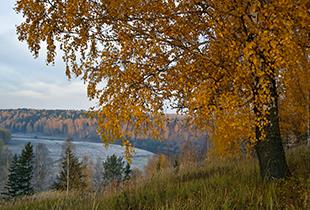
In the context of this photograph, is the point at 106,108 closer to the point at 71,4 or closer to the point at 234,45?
the point at 71,4

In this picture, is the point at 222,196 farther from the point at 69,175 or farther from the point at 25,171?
the point at 25,171

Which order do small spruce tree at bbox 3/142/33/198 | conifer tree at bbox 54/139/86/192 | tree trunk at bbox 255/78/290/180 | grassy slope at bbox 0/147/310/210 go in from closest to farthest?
grassy slope at bbox 0/147/310/210, tree trunk at bbox 255/78/290/180, conifer tree at bbox 54/139/86/192, small spruce tree at bbox 3/142/33/198

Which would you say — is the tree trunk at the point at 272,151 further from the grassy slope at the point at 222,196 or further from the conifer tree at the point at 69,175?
the conifer tree at the point at 69,175

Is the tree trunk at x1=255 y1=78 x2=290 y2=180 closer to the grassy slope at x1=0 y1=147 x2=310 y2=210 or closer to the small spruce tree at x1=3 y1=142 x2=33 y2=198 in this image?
the grassy slope at x1=0 y1=147 x2=310 y2=210

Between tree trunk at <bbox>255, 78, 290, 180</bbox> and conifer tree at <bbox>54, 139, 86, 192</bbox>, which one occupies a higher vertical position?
tree trunk at <bbox>255, 78, 290, 180</bbox>

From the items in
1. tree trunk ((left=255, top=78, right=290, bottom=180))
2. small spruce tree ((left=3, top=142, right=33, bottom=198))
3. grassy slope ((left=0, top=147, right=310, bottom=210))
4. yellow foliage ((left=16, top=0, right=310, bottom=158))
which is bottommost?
small spruce tree ((left=3, top=142, right=33, bottom=198))

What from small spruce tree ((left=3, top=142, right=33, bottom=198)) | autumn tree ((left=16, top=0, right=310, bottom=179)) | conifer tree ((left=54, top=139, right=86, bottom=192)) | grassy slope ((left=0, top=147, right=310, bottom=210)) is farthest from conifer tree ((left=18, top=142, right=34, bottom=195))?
autumn tree ((left=16, top=0, right=310, bottom=179))

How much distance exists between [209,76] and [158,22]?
1401mm

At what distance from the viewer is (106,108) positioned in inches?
181

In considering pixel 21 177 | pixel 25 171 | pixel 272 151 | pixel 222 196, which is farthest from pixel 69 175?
pixel 222 196

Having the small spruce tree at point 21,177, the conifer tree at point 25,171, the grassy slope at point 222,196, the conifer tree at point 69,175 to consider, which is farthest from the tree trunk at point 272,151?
the conifer tree at point 25,171

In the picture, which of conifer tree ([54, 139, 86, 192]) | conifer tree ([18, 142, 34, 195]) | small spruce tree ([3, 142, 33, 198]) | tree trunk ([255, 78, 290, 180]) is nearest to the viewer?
tree trunk ([255, 78, 290, 180])

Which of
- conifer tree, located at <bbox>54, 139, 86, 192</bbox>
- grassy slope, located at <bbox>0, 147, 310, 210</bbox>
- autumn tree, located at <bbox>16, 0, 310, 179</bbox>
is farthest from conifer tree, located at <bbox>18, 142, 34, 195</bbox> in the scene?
autumn tree, located at <bbox>16, 0, 310, 179</bbox>

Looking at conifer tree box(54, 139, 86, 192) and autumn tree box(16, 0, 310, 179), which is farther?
conifer tree box(54, 139, 86, 192)
